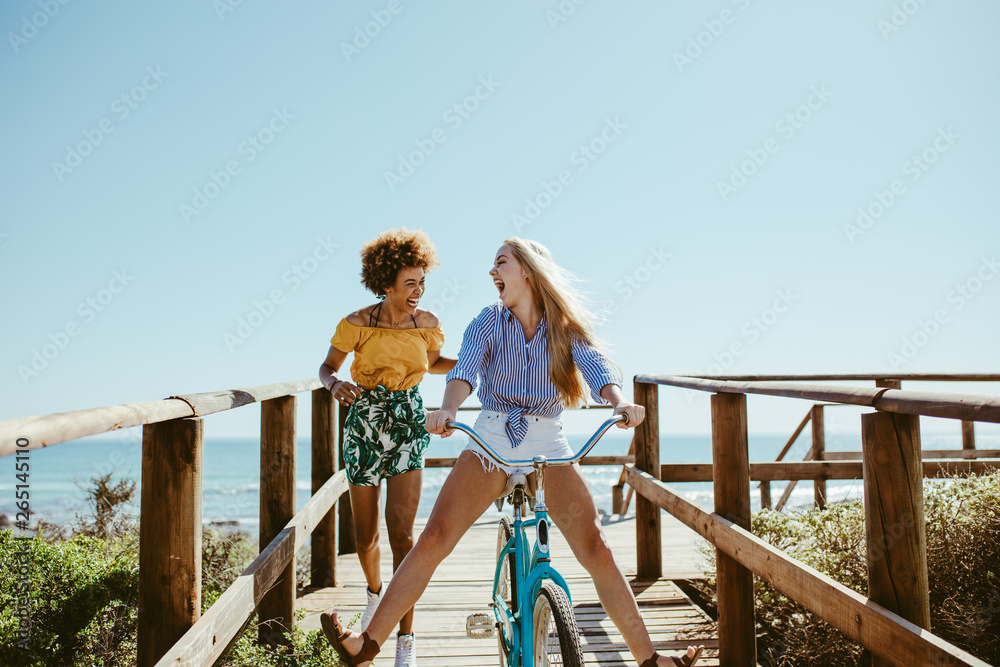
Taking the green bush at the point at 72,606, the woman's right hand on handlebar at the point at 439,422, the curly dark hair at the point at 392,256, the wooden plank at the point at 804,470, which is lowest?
the green bush at the point at 72,606

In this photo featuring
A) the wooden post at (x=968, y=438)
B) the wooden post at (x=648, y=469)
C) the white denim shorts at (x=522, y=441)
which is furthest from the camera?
the wooden post at (x=968, y=438)

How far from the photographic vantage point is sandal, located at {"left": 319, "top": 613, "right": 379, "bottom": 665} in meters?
1.97

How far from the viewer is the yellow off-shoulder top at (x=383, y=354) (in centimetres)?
291

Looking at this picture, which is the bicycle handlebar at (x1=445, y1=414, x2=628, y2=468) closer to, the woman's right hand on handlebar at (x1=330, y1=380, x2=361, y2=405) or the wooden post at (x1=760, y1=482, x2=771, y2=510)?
the woman's right hand on handlebar at (x1=330, y1=380, x2=361, y2=405)

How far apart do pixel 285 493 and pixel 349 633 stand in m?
1.13

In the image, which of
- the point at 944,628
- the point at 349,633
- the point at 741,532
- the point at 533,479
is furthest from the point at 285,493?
the point at 944,628

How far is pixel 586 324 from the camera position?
7.69 feet

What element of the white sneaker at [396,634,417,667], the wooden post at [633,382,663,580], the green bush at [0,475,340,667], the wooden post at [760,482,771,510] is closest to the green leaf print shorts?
the white sneaker at [396,634,417,667]

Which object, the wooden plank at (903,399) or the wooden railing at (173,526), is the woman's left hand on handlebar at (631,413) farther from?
Answer: the wooden railing at (173,526)

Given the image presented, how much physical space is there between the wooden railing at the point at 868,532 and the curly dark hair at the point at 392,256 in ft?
4.34

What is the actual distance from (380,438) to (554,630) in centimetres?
127

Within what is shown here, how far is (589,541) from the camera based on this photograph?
2.06 metres

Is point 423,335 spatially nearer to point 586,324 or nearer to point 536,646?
point 586,324

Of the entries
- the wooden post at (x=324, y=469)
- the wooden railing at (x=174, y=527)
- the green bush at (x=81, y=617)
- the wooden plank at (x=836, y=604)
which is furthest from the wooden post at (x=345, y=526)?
the wooden plank at (x=836, y=604)
